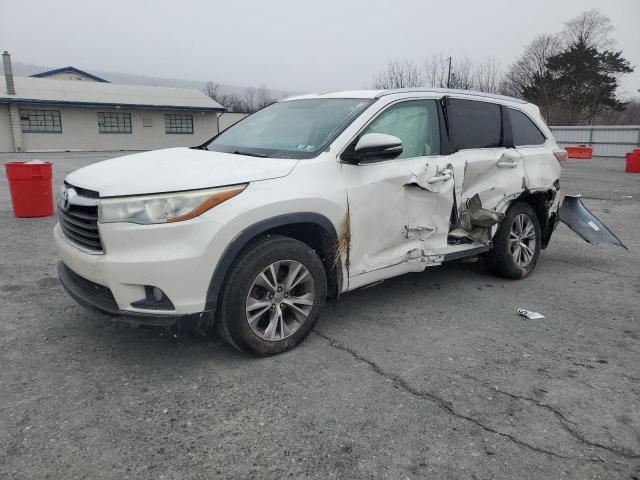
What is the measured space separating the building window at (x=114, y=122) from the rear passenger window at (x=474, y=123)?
31.2 metres

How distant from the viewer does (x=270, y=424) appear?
8.89 ft

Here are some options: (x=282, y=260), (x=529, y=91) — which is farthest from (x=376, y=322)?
(x=529, y=91)

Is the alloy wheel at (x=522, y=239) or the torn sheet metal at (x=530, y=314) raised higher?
the alloy wheel at (x=522, y=239)

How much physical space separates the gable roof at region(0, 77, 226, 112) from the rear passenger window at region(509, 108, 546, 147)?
98.3 feet

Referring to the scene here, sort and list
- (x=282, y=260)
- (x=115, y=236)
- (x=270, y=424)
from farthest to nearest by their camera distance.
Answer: (x=282, y=260)
(x=115, y=236)
(x=270, y=424)

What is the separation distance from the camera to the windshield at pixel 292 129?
3.72m

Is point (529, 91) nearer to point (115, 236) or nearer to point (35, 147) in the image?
point (35, 147)

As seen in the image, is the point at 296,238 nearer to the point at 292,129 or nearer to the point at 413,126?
the point at 292,129

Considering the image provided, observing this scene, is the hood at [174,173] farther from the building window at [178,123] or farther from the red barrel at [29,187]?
the building window at [178,123]

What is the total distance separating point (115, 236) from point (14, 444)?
117cm

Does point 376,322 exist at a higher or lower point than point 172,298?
lower

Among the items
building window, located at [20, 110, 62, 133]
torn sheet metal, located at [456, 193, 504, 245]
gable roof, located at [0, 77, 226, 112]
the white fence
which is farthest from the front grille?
building window, located at [20, 110, 62, 133]

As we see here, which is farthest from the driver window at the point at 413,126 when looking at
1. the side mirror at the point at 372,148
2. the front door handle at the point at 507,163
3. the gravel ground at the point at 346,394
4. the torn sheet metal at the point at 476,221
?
the gravel ground at the point at 346,394

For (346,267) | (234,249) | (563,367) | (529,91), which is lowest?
(563,367)
